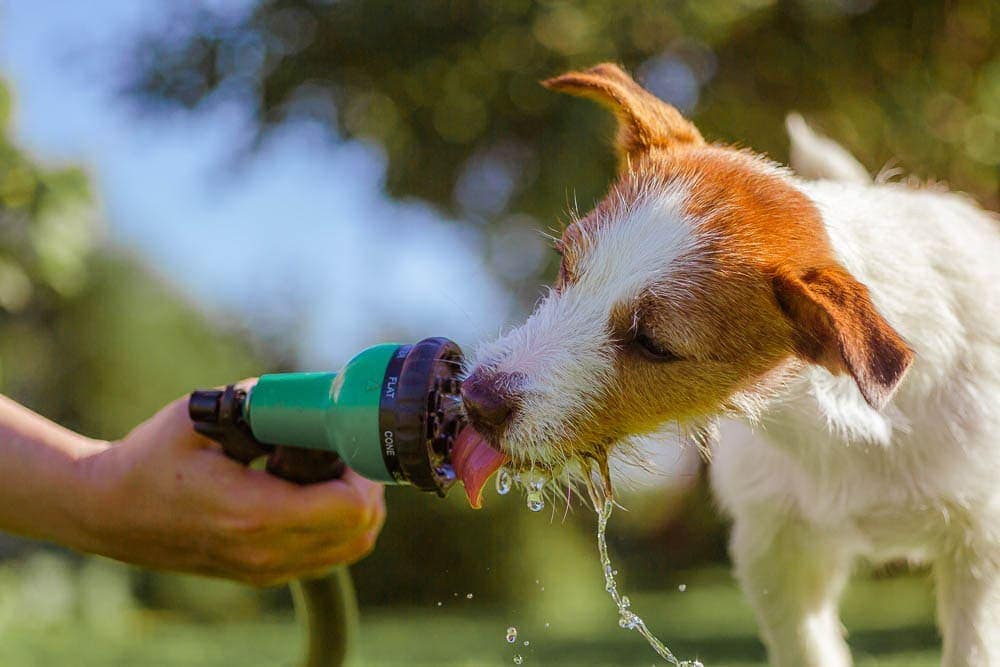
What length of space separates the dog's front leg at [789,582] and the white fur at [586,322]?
787mm

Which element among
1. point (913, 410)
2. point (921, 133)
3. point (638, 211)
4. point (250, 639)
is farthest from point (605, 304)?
point (921, 133)

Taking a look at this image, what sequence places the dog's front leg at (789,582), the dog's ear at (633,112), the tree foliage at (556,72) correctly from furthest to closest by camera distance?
the tree foliage at (556,72)
the dog's front leg at (789,582)
the dog's ear at (633,112)

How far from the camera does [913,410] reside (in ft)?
7.38

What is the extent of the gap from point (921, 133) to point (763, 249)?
5.16 metres

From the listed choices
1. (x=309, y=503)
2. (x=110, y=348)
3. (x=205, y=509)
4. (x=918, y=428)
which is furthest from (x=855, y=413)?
(x=110, y=348)

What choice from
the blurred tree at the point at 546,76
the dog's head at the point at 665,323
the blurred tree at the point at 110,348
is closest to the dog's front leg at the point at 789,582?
the dog's head at the point at 665,323

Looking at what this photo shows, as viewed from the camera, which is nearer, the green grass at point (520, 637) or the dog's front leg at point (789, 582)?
the dog's front leg at point (789, 582)

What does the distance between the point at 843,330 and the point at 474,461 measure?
2.16ft

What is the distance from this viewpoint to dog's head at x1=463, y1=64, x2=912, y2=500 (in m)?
1.96

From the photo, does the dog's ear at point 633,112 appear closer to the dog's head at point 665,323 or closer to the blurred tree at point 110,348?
the dog's head at point 665,323

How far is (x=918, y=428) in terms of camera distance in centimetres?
226

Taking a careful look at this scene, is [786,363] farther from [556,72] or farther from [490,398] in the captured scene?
[556,72]

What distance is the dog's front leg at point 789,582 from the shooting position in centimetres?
254

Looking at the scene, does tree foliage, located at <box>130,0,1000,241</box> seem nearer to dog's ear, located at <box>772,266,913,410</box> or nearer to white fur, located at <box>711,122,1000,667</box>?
white fur, located at <box>711,122,1000,667</box>
